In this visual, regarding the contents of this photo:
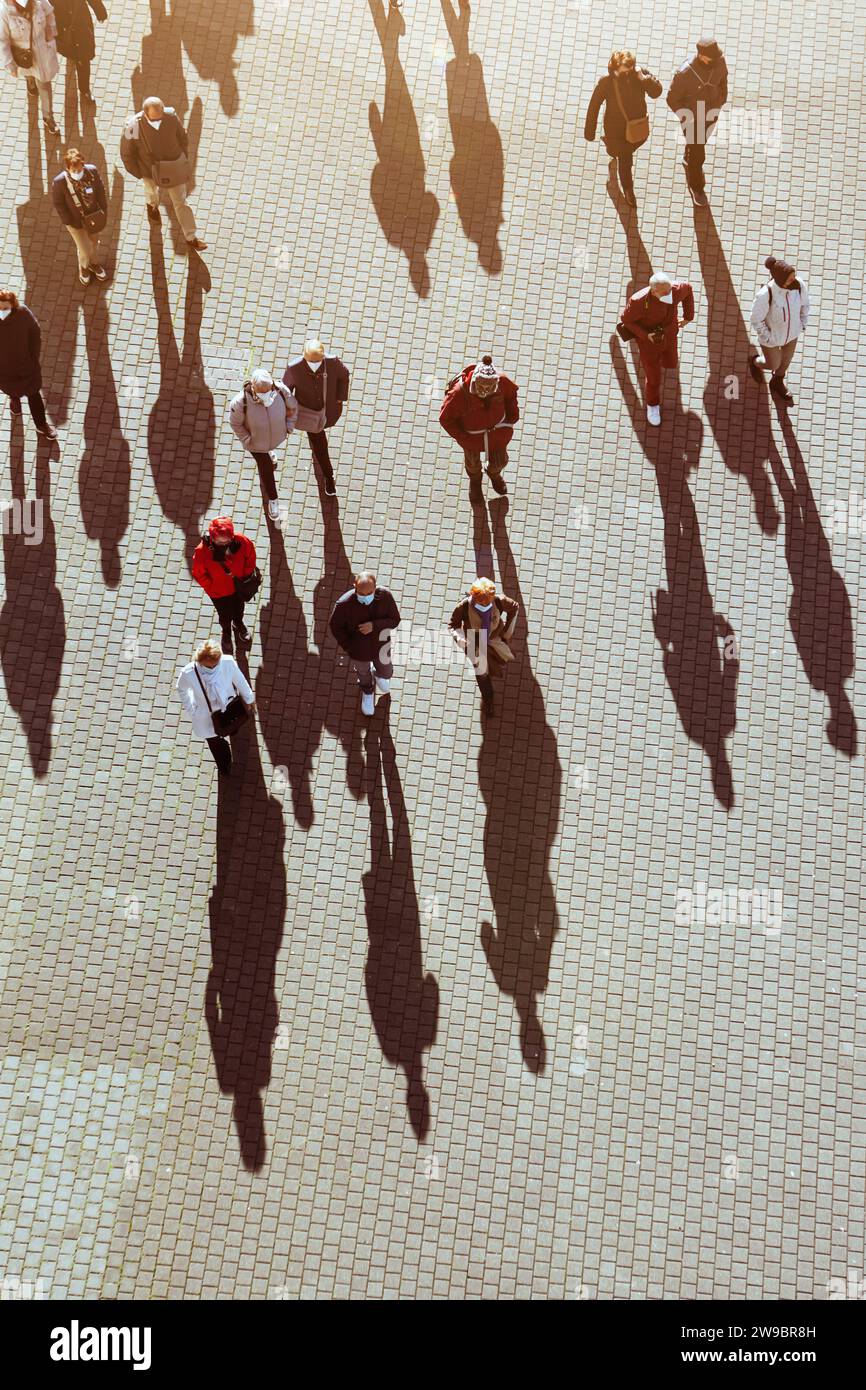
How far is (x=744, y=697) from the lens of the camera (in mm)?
13102

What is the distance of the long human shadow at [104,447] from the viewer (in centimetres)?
1366

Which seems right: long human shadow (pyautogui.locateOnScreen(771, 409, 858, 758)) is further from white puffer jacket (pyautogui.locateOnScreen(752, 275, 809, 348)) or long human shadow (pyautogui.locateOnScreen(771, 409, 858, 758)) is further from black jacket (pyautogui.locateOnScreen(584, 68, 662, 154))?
black jacket (pyautogui.locateOnScreen(584, 68, 662, 154))

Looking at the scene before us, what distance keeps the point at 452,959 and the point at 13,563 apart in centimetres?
517

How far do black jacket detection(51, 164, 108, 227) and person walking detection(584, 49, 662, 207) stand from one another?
178 inches

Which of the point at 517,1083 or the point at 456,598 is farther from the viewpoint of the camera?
the point at 456,598

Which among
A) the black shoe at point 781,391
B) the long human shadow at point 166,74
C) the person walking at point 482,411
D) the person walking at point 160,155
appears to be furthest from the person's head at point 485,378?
the long human shadow at point 166,74

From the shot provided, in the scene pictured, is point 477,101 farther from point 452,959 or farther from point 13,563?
point 452,959

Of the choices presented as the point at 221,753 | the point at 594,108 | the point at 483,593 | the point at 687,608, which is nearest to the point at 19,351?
the point at 221,753

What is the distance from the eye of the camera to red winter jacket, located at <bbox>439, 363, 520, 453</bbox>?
1272cm

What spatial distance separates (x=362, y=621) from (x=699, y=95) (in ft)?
19.8

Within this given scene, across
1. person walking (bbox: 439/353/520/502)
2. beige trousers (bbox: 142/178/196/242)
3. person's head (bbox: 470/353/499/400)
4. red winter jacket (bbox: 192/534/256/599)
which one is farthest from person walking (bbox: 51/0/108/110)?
red winter jacket (bbox: 192/534/256/599)

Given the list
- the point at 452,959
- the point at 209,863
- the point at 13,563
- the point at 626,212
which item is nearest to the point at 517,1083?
the point at 452,959

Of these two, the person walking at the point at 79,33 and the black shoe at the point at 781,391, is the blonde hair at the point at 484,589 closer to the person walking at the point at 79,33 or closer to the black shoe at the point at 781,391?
the black shoe at the point at 781,391

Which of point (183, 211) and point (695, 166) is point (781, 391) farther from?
point (183, 211)
